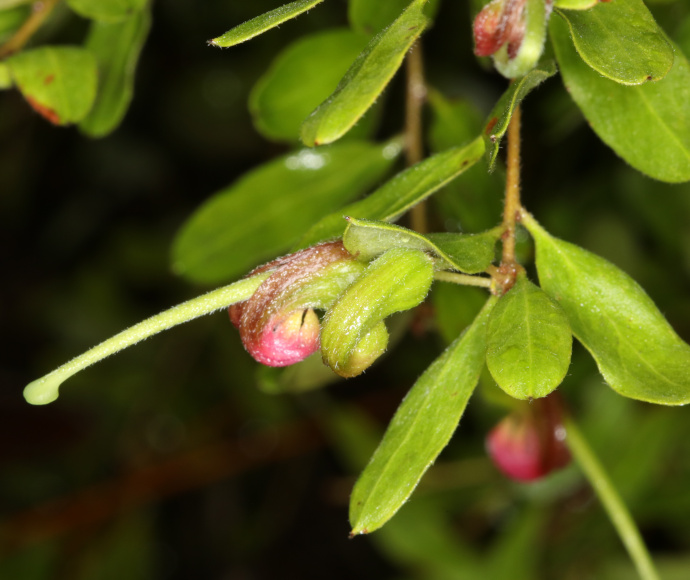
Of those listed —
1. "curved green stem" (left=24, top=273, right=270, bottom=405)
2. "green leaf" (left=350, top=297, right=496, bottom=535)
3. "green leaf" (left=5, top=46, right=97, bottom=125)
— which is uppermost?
"green leaf" (left=5, top=46, right=97, bottom=125)

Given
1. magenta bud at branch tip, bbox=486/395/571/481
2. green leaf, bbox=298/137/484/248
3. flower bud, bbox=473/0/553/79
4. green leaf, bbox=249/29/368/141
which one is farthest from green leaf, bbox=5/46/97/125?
magenta bud at branch tip, bbox=486/395/571/481

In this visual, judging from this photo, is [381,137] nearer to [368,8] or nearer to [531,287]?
[368,8]

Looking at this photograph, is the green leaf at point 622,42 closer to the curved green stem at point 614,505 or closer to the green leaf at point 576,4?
the green leaf at point 576,4

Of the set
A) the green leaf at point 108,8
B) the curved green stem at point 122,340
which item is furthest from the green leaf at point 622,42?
the green leaf at point 108,8

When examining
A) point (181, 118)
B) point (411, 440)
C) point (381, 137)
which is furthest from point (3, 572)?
point (411, 440)

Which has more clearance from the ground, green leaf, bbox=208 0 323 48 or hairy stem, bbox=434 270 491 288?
green leaf, bbox=208 0 323 48

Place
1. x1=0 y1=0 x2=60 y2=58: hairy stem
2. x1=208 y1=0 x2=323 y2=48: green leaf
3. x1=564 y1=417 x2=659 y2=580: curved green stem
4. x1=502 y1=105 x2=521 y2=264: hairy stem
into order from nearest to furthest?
x1=208 y1=0 x2=323 y2=48: green leaf, x1=502 y1=105 x2=521 y2=264: hairy stem, x1=564 y1=417 x2=659 y2=580: curved green stem, x1=0 y1=0 x2=60 y2=58: hairy stem

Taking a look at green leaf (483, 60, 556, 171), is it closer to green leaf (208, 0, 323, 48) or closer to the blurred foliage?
green leaf (208, 0, 323, 48)
